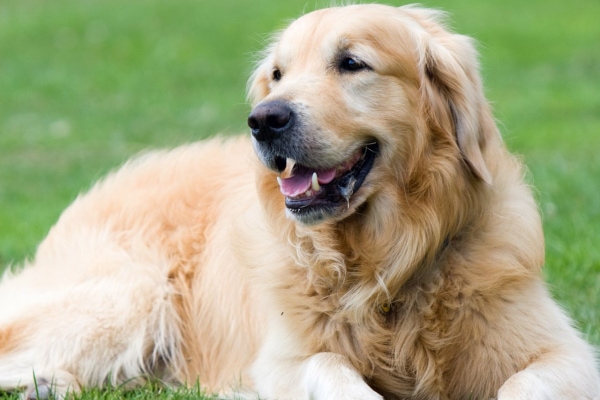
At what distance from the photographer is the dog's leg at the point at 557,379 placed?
3721mm

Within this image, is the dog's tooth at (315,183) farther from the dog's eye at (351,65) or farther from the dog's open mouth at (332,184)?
the dog's eye at (351,65)

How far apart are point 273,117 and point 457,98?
0.84 meters

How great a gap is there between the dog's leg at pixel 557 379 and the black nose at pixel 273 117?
1382 millimetres

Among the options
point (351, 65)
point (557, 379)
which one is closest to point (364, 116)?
point (351, 65)

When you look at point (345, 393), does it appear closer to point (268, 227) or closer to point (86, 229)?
point (268, 227)

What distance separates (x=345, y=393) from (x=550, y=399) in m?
0.81

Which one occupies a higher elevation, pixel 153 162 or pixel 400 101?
pixel 400 101

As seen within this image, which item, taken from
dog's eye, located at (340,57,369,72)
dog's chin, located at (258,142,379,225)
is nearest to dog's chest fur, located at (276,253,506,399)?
dog's chin, located at (258,142,379,225)

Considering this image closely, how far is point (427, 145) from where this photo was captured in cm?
411

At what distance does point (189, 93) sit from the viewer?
16.2 meters

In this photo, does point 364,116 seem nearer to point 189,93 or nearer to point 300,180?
point 300,180

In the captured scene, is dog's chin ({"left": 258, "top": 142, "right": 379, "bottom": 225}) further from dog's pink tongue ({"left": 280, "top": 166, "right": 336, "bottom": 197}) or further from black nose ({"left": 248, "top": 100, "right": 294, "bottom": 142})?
black nose ({"left": 248, "top": 100, "right": 294, "bottom": 142})

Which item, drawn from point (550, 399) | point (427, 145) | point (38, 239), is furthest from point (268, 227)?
point (38, 239)

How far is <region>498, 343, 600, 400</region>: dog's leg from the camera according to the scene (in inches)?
146
